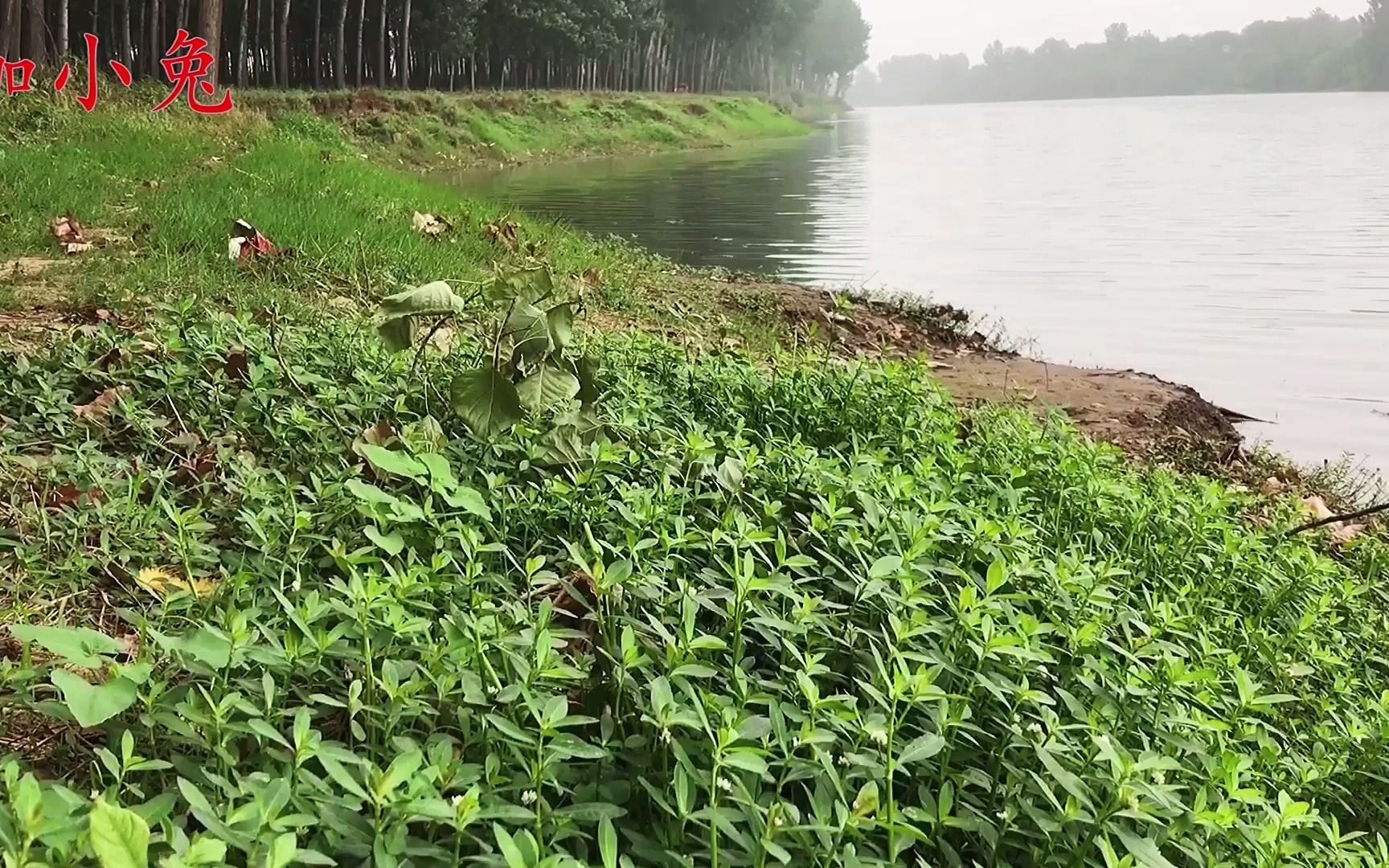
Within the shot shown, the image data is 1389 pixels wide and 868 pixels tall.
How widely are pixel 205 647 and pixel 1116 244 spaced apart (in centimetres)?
1094

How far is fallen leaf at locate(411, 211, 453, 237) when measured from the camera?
21.6 ft

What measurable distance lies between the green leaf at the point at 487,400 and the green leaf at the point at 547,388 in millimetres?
29

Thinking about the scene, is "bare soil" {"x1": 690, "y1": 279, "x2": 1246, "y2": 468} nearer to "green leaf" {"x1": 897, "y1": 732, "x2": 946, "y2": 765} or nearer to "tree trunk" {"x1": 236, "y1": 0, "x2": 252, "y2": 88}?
"green leaf" {"x1": 897, "y1": 732, "x2": 946, "y2": 765}

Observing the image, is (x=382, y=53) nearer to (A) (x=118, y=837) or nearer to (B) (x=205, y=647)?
(B) (x=205, y=647)

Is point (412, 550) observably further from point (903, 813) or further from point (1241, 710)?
point (1241, 710)

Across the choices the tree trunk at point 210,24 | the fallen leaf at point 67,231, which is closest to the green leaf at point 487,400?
the fallen leaf at point 67,231

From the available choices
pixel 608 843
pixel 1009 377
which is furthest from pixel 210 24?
pixel 608 843

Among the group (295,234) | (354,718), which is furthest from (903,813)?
(295,234)

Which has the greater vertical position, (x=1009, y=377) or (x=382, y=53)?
Result: (x=382, y=53)

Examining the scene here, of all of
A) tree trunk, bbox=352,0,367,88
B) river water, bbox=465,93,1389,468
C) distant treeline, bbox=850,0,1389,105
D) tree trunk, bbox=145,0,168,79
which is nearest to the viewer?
river water, bbox=465,93,1389,468

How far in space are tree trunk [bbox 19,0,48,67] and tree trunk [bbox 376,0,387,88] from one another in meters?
11.8

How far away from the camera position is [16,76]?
12.0 m

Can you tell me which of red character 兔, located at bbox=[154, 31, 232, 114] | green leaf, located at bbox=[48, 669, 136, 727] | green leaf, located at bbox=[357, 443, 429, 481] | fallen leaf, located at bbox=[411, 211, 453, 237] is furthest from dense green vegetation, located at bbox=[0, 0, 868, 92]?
green leaf, located at bbox=[48, 669, 136, 727]

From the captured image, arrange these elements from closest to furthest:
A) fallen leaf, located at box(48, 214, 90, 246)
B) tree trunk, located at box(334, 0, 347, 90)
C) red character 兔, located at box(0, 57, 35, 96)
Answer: fallen leaf, located at box(48, 214, 90, 246)
red character 兔, located at box(0, 57, 35, 96)
tree trunk, located at box(334, 0, 347, 90)
